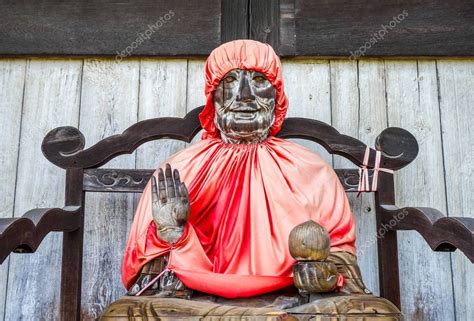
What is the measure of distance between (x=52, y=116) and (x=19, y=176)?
245 millimetres

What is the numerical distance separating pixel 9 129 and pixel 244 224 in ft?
3.54

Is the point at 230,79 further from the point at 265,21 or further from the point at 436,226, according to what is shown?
the point at 436,226

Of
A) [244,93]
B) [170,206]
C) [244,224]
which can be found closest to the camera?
[170,206]

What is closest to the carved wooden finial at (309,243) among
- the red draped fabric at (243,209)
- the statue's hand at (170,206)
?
the red draped fabric at (243,209)

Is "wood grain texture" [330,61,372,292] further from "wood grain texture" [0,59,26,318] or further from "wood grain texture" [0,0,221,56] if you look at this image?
"wood grain texture" [0,59,26,318]

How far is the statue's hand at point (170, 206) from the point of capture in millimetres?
1784

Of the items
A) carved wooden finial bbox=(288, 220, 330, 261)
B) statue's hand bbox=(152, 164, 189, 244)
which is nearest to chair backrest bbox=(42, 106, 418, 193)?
statue's hand bbox=(152, 164, 189, 244)

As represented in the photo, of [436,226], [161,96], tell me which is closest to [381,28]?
[161,96]

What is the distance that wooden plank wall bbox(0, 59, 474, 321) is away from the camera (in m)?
2.44

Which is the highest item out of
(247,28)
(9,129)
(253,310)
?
(247,28)

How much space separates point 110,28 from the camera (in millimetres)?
2584

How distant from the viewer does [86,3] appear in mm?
2604

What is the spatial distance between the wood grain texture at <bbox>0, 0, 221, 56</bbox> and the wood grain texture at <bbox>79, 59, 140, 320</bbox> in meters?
0.09

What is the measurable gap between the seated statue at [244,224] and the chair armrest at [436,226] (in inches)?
7.9
